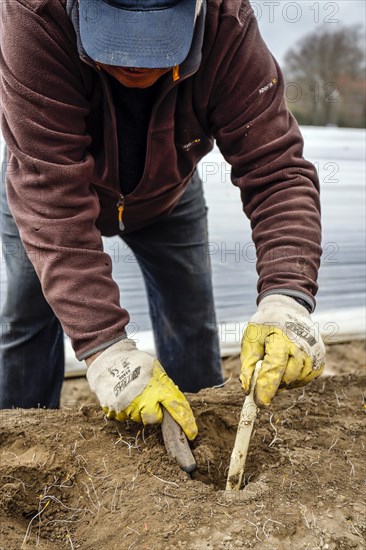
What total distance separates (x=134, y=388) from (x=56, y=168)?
58 centimetres

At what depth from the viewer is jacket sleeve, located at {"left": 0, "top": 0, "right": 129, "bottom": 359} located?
151 centimetres

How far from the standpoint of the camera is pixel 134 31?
1.37 metres

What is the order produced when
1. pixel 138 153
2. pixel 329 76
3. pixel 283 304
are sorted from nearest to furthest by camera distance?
1. pixel 283 304
2. pixel 138 153
3. pixel 329 76

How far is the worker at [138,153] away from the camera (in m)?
1.48

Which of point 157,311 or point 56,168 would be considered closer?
point 56,168

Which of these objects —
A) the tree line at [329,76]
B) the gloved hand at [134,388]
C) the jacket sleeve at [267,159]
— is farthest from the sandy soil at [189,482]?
the tree line at [329,76]

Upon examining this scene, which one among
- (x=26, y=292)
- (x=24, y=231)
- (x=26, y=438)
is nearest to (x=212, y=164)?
(x=26, y=292)

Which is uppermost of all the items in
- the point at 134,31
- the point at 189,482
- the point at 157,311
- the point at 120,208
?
the point at 134,31

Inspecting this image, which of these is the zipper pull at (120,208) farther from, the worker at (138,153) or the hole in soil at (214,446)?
the hole in soil at (214,446)

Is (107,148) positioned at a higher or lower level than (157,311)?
higher

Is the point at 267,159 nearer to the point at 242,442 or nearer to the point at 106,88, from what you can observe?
the point at 106,88

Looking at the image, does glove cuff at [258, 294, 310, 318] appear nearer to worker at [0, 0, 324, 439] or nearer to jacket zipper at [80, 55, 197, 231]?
worker at [0, 0, 324, 439]

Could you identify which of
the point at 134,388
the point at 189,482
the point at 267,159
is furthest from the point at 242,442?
the point at 267,159

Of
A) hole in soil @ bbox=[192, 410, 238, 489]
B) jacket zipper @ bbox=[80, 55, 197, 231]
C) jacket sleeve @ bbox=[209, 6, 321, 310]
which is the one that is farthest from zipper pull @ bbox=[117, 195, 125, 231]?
hole in soil @ bbox=[192, 410, 238, 489]
